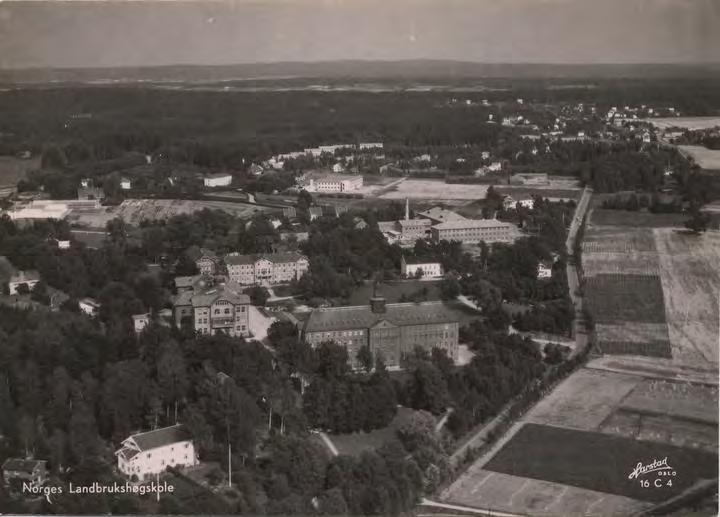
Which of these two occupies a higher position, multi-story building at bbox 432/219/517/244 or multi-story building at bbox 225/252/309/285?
multi-story building at bbox 432/219/517/244

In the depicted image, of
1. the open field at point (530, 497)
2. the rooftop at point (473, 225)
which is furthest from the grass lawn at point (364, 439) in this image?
the rooftop at point (473, 225)

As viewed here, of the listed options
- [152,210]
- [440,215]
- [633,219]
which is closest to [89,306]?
[152,210]

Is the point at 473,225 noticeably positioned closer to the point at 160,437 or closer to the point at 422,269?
the point at 422,269

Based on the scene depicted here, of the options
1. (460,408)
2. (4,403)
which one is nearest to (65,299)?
(4,403)

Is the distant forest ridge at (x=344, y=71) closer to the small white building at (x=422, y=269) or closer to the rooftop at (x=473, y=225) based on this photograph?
the small white building at (x=422, y=269)

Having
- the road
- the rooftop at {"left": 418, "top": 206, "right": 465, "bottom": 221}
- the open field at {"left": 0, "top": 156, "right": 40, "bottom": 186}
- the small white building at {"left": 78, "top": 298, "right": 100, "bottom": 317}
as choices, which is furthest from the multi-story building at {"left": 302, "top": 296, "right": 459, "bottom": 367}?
the rooftop at {"left": 418, "top": 206, "right": 465, "bottom": 221}

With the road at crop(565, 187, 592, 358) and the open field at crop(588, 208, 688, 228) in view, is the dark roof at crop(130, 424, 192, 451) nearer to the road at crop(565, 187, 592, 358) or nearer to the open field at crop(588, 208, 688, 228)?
the road at crop(565, 187, 592, 358)
